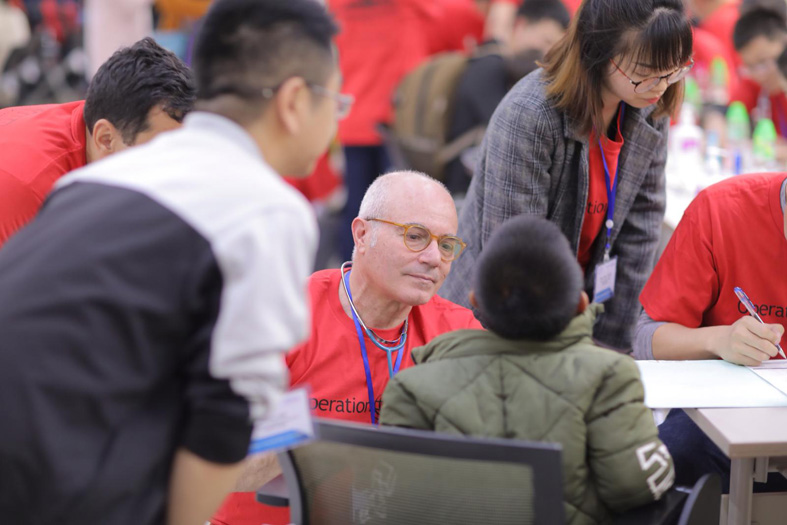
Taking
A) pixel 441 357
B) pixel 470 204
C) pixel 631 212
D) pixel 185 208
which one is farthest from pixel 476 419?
pixel 631 212

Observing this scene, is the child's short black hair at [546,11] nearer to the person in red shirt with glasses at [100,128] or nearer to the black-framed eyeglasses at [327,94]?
Answer: the person in red shirt with glasses at [100,128]

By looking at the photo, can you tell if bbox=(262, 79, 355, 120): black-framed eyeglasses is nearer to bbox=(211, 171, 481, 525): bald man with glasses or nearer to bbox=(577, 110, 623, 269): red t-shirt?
bbox=(211, 171, 481, 525): bald man with glasses

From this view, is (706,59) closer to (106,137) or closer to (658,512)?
(106,137)

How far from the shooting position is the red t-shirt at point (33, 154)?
5.68 feet

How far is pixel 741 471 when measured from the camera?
1.67 metres

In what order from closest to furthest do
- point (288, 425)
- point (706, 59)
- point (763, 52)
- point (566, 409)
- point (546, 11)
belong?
point (288, 425) → point (566, 409) → point (546, 11) → point (763, 52) → point (706, 59)

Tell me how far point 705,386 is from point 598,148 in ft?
2.55

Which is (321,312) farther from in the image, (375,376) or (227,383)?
(227,383)

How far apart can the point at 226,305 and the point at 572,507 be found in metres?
Answer: 0.66

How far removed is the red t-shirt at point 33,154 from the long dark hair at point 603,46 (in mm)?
1119

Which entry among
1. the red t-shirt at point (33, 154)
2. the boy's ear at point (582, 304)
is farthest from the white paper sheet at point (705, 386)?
the red t-shirt at point (33, 154)

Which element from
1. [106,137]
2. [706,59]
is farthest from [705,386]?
[706,59]

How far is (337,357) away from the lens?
1.78 m

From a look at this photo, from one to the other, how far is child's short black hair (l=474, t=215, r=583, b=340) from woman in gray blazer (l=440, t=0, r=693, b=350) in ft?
2.90
